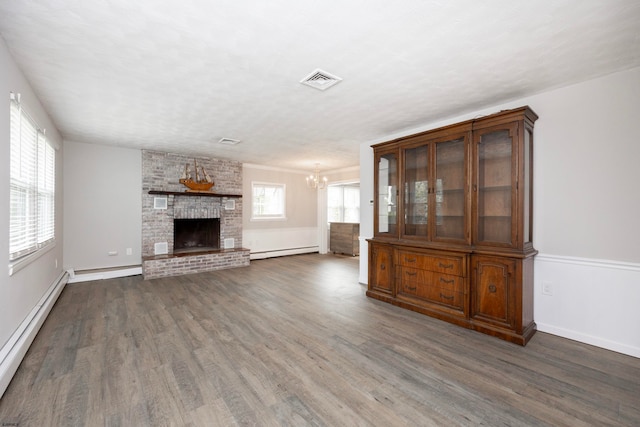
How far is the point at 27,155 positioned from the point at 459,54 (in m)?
4.18

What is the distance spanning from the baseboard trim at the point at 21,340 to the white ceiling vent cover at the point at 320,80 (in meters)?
3.22

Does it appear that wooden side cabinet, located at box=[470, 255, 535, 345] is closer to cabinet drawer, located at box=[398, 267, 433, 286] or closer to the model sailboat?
cabinet drawer, located at box=[398, 267, 433, 286]

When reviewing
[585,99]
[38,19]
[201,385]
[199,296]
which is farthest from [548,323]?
[38,19]

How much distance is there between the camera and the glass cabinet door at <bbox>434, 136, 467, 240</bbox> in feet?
10.6

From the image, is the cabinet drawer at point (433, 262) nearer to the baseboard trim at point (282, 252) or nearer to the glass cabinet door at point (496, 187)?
the glass cabinet door at point (496, 187)

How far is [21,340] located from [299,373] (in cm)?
242

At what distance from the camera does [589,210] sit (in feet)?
8.80

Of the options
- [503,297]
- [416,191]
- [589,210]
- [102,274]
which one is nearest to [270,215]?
[102,274]

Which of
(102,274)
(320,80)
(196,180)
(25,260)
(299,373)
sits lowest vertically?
(299,373)

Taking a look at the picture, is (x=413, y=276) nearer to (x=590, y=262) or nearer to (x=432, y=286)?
(x=432, y=286)

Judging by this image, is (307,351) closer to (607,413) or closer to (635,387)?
(607,413)

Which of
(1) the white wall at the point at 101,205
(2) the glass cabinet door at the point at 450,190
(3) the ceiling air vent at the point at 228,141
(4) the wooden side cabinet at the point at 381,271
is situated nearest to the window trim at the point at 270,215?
(3) the ceiling air vent at the point at 228,141

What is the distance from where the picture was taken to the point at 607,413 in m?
1.79

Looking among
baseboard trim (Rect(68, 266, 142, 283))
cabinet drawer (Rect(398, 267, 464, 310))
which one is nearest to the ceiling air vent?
baseboard trim (Rect(68, 266, 142, 283))
